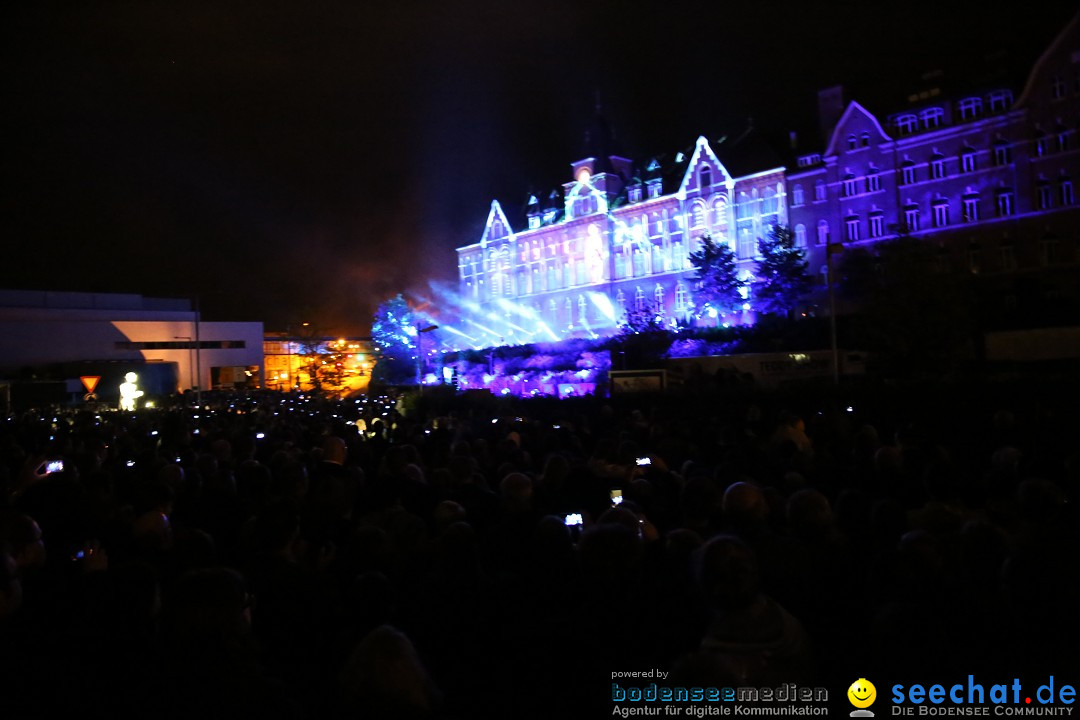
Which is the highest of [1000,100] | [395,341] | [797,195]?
[1000,100]

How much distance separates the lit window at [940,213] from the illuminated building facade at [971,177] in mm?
57

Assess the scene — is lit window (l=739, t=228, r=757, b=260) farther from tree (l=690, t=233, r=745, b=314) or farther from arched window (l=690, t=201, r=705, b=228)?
arched window (l=690, t=201, r=705, b=228)

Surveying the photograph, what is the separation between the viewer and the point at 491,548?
5375 mm

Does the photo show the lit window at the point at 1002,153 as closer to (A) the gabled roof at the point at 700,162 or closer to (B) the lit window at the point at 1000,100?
(B) the lit window at the point at 1000,100

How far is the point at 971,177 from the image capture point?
44875 mm

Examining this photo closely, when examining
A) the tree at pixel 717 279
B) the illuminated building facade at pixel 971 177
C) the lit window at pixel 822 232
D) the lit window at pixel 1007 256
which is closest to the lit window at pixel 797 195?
the illuminated building facade at pixel 971 177

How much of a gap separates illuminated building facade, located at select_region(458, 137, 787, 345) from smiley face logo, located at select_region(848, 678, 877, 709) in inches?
1940

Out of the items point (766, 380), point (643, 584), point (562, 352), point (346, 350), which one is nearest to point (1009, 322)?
point (766, 380)

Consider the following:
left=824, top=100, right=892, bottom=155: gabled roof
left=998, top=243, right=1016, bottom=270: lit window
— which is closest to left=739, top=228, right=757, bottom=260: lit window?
left=824, top=100, right=892, bottom=155: gabled roof

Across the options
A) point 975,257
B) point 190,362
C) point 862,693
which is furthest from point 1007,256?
point 190,362

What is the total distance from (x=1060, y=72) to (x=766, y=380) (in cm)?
2709

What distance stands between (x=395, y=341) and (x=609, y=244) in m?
21.5

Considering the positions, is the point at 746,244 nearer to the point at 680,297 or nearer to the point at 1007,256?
the point at 680,297

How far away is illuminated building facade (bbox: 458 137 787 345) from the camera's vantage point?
5766 cm
